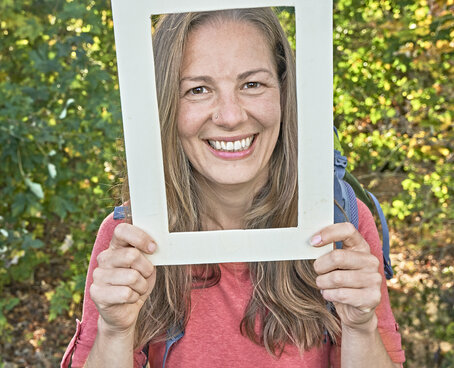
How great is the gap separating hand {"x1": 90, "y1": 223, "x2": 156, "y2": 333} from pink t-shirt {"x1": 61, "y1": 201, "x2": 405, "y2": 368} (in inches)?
8.0

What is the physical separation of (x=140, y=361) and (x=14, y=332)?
2.50 m

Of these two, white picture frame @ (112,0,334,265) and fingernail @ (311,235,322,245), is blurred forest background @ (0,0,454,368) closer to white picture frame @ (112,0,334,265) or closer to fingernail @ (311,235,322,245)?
white picture frame @ (112,0,334,265)

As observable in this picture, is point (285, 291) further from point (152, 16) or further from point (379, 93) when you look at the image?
point (379, 93)

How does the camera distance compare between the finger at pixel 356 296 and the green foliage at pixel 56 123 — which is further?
the green foliage at pixel 56 123

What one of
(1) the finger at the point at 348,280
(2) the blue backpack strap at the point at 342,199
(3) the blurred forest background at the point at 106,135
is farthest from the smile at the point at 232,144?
(3) the blurred forest background at the point at 106,135

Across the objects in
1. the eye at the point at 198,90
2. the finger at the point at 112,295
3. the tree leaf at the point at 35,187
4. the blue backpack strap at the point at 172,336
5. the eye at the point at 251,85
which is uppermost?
the tree leaf at the point at 35,187

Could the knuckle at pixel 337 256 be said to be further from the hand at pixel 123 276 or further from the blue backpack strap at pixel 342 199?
the hand at pixel 123 276

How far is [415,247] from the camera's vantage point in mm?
3438

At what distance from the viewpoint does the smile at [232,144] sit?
1.18 metres

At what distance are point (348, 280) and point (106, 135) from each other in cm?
180

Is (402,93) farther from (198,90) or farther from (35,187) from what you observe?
(198,90)

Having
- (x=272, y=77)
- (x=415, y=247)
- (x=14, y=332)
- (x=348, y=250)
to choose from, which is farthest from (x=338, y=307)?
(x=14, y=332)

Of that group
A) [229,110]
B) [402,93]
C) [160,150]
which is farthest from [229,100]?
[402,93]

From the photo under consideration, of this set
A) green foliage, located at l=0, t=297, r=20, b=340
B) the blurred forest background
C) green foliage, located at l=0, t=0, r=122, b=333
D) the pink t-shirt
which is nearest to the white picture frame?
the pink t-shirt
